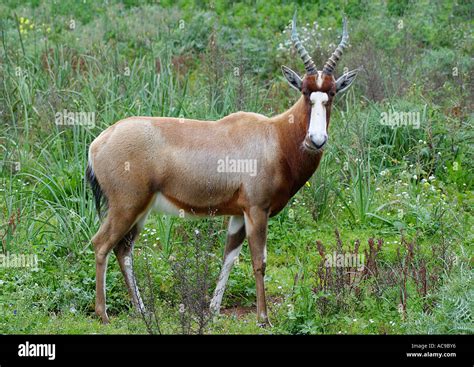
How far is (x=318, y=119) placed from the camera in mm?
8383

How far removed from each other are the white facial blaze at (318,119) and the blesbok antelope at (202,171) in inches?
0.5

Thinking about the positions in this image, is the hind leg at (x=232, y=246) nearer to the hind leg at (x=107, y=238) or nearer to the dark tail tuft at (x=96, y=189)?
the hind leg at (x=107, y=238)

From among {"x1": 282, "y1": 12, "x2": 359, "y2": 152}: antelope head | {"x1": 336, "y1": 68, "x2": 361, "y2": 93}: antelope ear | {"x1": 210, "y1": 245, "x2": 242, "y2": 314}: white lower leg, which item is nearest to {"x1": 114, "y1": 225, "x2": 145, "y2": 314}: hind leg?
{"x1": 210, "y1": 245, "x2": 242, "y2": 314}: white lower leg

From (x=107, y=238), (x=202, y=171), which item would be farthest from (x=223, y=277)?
(x=107, y=238)

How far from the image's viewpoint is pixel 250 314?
898cm

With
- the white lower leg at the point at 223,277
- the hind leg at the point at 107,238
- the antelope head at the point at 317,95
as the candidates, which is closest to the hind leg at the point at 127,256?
the hind leg at the point at 107,238

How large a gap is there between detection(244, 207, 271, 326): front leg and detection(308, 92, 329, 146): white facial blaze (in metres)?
0.91

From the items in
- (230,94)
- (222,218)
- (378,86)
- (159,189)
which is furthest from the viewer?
(378,86)

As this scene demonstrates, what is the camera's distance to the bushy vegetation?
8.41 meters

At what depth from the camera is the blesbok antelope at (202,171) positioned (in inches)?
340

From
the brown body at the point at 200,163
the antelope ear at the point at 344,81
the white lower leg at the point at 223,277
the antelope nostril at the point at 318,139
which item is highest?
the antelope ear at the point at 344,81
